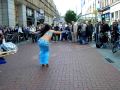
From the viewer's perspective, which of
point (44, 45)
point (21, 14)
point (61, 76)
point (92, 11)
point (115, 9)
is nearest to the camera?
point (61, 76)

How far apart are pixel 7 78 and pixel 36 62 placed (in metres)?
3.84

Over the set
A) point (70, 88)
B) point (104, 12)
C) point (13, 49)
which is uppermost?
point (104, 12)

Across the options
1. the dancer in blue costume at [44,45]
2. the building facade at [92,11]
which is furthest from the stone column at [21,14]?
the dancer in blue costume at [44,45]

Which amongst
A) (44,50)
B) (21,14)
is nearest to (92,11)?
(21,14)

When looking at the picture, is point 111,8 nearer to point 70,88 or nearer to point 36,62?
point 36,62

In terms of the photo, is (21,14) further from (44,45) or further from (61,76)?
(61,76)

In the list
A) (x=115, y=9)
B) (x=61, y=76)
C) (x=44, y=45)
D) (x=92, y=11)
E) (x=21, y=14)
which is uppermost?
(x=92, y=11)

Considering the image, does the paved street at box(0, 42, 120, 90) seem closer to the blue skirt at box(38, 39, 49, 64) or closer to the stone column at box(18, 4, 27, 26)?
the blue skirt at box(38, 39, 49, 64)

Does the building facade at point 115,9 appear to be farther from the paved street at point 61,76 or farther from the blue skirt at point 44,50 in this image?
the blue skirt at point 44,50

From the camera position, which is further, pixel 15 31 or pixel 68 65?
pixel 15 31

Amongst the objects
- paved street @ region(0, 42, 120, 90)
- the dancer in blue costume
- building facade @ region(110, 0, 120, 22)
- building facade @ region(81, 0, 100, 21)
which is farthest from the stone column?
the dancer in blue costume

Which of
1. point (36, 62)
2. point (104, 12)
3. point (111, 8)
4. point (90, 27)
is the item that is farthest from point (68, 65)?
point (104, 12)

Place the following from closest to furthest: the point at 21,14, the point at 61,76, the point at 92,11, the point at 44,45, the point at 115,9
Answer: the point at 61,76
the point at 44,45
the point at 21,14
the point at 115,9
the point at 92,11

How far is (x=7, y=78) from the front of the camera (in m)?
10.1
